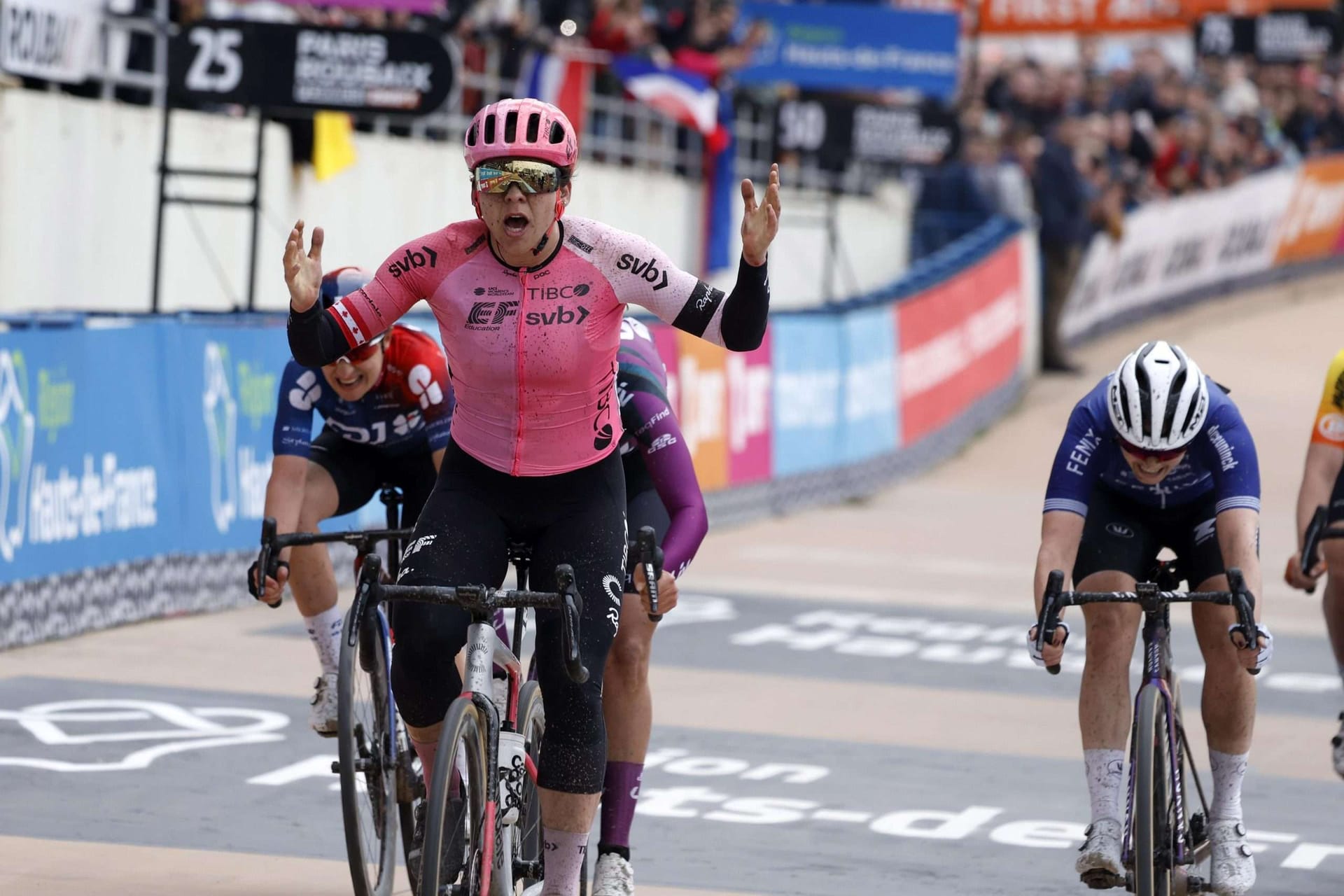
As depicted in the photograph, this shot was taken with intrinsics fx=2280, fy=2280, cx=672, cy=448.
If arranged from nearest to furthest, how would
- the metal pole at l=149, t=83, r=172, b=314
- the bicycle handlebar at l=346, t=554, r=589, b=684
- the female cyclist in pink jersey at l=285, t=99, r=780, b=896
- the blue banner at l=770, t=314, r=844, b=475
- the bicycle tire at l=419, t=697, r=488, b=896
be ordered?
the bicycle tire at l=419, t=697, r=488, b=896 → the bicycle handlebar at l=346, t=554, r=589, b=684 → the female cyclist in pink jersey at l=285, t=99, r=780, b=896 → the metal pole at l=149, t=83, r=172, b=314 → the blue banner at l=770, t=314, r=844, b=475

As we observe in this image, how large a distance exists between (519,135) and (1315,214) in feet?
101

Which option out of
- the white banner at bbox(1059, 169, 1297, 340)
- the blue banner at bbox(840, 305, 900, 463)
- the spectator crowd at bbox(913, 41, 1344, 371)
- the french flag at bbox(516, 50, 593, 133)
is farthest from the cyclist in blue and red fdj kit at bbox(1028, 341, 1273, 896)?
the white banner at bbox(1059, 169, 1297, 340)

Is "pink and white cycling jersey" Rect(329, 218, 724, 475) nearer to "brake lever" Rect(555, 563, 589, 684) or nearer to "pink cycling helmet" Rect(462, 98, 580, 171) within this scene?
"pink cycling helmet" Rect(462, 98, 580, 171)

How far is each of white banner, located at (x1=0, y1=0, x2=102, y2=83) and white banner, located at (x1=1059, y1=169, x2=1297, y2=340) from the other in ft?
48.3

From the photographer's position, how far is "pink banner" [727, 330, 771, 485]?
16859mm

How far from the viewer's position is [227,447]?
38.9 feet

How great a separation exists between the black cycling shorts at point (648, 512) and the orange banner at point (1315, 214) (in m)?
28.4

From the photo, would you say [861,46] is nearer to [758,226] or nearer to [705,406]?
[705,406]

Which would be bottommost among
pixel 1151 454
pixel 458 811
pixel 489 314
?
pixel 458 811

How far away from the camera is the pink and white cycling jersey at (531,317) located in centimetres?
→ 547

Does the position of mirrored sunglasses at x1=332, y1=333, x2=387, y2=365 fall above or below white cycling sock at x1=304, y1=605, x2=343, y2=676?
above

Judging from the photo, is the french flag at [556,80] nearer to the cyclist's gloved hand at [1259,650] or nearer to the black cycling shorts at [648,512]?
the black cycling shorts at [648,512]

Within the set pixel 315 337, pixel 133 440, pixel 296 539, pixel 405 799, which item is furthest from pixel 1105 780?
pixel 133 440

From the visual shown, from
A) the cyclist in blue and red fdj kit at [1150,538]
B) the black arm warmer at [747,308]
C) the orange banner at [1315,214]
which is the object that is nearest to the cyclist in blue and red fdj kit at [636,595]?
the black arm warmer at [747,308]
